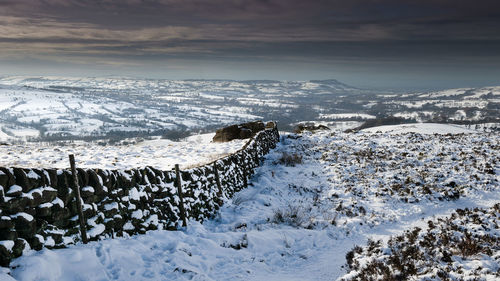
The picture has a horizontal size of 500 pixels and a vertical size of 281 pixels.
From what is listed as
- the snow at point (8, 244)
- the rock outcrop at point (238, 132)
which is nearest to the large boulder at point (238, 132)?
the rock outcrop at point (238, 132)

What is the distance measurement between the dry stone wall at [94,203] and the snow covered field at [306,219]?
0.38m

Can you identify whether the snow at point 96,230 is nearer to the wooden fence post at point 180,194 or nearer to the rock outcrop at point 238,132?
the wooden fence post at point 180,194

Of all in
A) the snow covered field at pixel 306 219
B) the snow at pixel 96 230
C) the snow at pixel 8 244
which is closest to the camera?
the snow at pixel 8 244

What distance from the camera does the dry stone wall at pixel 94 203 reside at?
17.8ft

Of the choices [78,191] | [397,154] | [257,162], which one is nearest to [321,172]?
[257,162]

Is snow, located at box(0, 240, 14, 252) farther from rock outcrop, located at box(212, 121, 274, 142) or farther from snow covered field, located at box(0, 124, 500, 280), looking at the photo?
rock outcrop, located at box(212, 121, 274, 142)

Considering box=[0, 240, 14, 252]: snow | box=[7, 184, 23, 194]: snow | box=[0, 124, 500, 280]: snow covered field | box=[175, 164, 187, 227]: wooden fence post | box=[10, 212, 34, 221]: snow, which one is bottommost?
box=[0, 124, 500, 280]: snow covered field

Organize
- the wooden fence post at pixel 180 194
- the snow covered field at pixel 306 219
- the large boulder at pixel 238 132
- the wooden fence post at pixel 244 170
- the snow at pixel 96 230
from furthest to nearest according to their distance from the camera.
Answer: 1. the large boulder at pixel 238 132
2. the wooden fence post at pixel 244 170
3. the wooden fence post at pixel 180 194
4. the snow at pixel 96 230
5. the snow covered field at pixel 306 219

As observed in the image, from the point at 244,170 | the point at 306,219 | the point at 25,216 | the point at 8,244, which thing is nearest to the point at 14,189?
the point at 25,216

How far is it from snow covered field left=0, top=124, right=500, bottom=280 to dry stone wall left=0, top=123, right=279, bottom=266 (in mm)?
375

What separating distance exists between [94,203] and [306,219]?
829cm

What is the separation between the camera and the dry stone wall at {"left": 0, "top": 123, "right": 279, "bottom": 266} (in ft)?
17.8

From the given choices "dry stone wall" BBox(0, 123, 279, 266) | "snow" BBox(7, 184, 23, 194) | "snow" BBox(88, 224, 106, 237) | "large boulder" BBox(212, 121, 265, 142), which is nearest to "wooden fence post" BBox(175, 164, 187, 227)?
"dry stone wall" BBox(0, 123, 279, 266)

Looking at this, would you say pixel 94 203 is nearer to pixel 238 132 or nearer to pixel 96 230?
pixel 96 230
